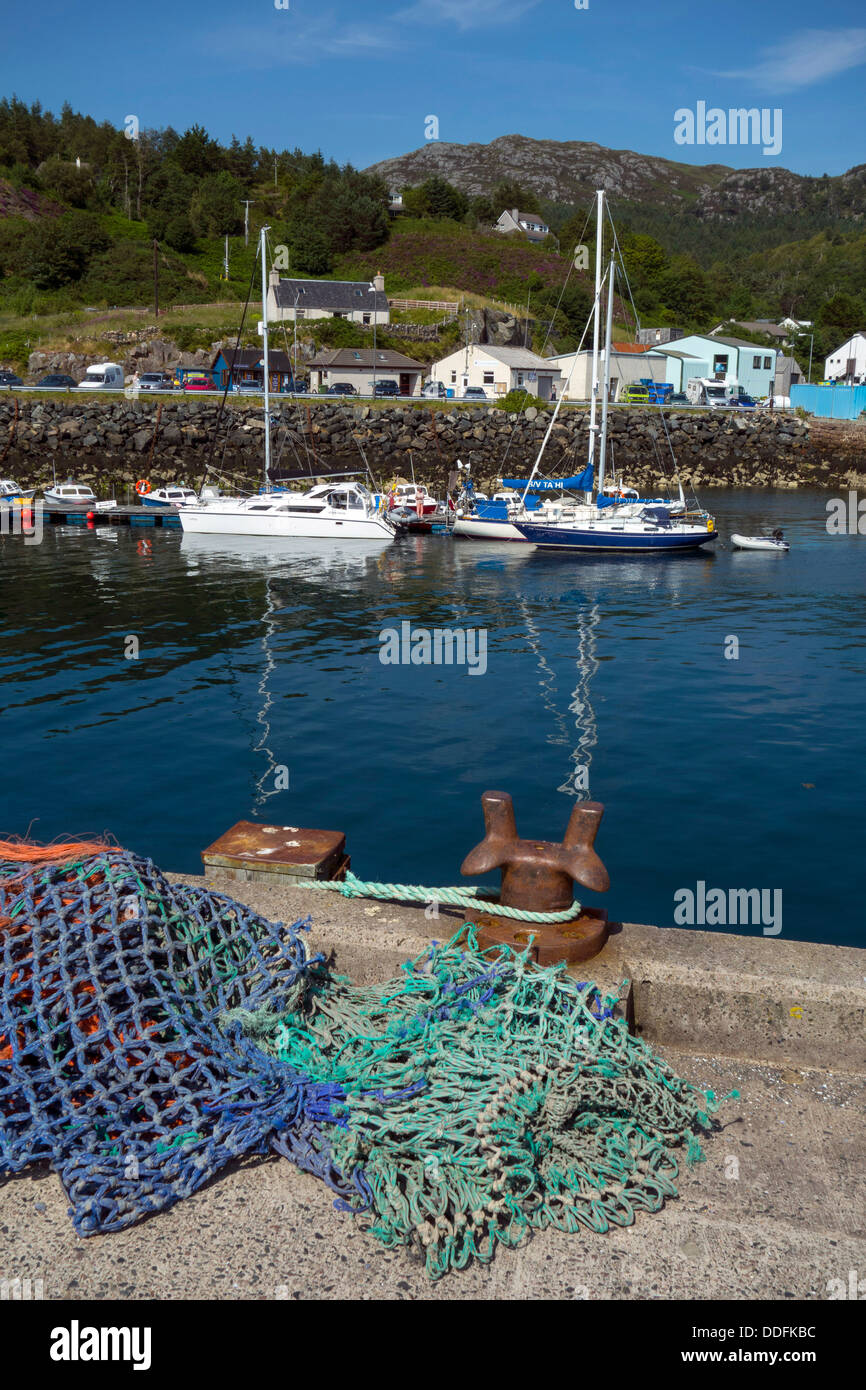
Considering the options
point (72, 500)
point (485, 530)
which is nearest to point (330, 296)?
point (72, 500)

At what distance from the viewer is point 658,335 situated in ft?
333

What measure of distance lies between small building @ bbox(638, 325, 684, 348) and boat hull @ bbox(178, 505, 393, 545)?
220 ft

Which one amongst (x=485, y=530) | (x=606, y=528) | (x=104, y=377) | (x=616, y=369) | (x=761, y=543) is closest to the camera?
(x=606, y=528)

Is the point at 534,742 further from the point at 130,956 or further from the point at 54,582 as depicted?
the point at 54,582

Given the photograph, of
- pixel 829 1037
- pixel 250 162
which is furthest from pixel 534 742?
pixel 250 162

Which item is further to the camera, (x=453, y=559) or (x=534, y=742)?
(x=453, y=559)

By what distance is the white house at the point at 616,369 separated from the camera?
82.2 meters

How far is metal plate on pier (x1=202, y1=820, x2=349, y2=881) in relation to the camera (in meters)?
4.91

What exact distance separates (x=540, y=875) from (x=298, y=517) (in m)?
38.7

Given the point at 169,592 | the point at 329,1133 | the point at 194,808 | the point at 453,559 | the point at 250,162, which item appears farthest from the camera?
the point at 250,162

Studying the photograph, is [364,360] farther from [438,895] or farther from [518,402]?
[438,895]

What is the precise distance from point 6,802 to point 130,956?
11.7 m

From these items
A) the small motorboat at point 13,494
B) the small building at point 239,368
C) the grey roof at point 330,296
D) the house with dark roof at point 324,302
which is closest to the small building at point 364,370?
the small building at point 239,368
